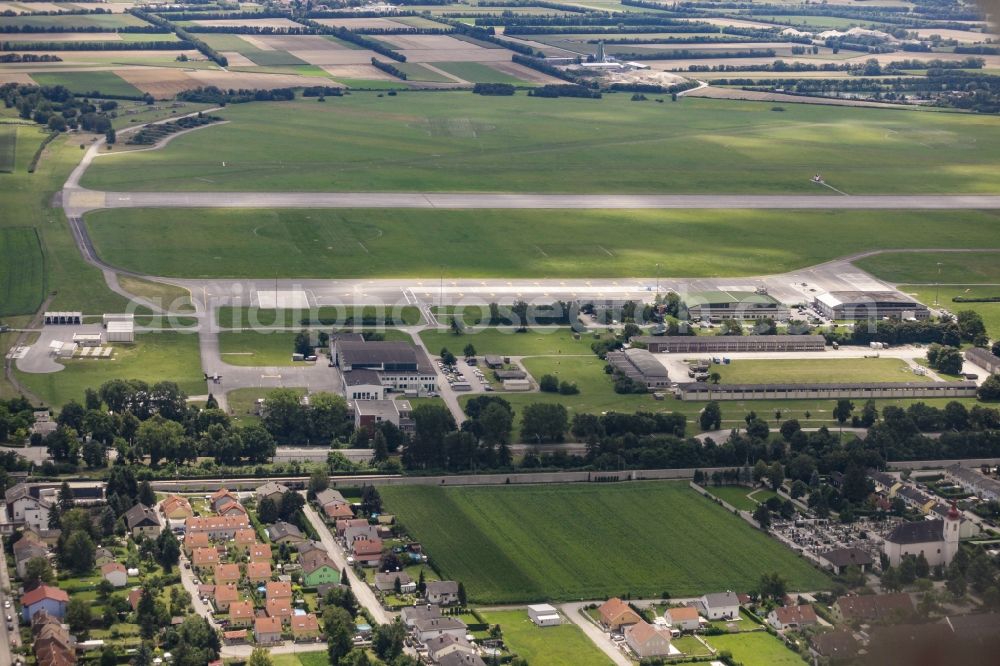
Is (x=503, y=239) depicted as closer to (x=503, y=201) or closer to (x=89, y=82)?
(x=503, y=201)

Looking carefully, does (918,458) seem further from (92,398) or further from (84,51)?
(84,51)

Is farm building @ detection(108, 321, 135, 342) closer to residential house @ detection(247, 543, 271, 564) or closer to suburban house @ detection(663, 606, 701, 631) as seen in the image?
residential house @ detection(247, 543, 271, 564)

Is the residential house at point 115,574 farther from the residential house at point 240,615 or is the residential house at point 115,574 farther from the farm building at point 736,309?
the farm building at point 736,309

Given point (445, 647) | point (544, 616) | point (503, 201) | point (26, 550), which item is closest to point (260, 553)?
point (26, 550)

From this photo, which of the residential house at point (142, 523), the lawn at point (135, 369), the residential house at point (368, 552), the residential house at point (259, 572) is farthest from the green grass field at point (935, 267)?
the residential house at point (259, 572)

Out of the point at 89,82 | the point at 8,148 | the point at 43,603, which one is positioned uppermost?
the point at 89,82

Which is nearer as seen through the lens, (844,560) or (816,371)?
(844,560)

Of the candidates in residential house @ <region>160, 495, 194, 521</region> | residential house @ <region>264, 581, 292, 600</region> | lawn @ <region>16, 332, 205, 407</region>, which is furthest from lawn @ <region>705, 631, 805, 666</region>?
lawn @ <region>16, 332, 205, 407</region>
